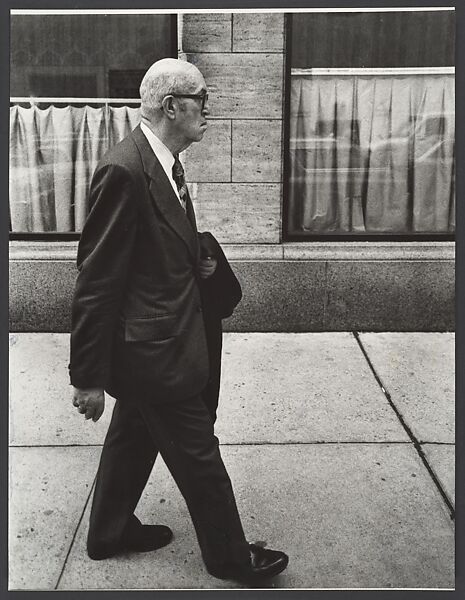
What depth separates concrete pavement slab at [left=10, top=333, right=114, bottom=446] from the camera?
488 centimetres

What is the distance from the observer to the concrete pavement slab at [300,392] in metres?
4.91

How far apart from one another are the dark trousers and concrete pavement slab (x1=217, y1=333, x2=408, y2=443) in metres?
1.33

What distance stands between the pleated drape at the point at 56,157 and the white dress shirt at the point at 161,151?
3562 mm

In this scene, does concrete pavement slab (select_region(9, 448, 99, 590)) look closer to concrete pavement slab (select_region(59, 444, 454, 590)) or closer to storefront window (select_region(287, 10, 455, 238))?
concrete pavement slab (select_region(59, 444, 454, 590))

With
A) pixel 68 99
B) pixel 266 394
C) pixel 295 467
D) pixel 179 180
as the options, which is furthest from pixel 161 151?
pixel 68 99

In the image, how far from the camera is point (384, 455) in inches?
182

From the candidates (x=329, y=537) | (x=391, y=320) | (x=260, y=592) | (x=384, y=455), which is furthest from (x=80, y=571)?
(x=391, y=320)

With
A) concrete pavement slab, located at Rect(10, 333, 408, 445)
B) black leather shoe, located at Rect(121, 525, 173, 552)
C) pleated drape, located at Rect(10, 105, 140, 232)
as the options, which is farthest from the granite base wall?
black leather shoe, located at Rect(121, 525, 173, 552)

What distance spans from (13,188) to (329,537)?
4192mm

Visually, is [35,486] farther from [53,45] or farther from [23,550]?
[53,45]

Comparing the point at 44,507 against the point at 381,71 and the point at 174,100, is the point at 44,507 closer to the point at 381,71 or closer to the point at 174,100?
the point at 174,100

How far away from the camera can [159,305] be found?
3.14 metres

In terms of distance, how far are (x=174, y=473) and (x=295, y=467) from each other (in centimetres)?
130

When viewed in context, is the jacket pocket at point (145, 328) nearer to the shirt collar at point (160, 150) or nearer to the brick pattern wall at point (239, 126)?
the shirt collar at point (160, 150)
